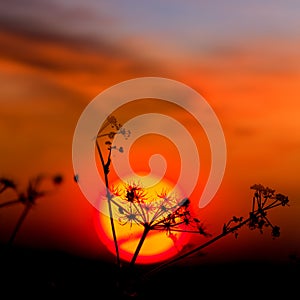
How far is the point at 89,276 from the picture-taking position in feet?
32.8

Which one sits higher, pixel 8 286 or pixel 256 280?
pixel 256 280

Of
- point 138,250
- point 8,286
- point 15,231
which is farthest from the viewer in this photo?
point 138,250

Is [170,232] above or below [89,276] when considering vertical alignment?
above

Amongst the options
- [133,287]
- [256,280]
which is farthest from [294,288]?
[133,287]

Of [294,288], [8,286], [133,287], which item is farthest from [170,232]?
[8,286]

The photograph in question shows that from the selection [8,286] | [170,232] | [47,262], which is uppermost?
[170,232]

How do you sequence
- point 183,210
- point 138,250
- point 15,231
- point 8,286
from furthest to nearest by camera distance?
point 183,210
point 138,250
point 8,286
point 15,231

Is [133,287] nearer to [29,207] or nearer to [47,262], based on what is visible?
[47,262]

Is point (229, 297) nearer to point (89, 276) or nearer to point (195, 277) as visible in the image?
point (195, 277)

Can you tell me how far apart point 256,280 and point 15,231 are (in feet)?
22.7

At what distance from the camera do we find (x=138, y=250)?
36.4ft

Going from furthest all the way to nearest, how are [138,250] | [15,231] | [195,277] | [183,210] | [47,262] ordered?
[195,277] → [183,210] → [138,250] → [47,262] → [15,231]

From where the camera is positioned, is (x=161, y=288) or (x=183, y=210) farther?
(x=183, y=210)

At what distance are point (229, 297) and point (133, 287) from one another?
9.04 ft
